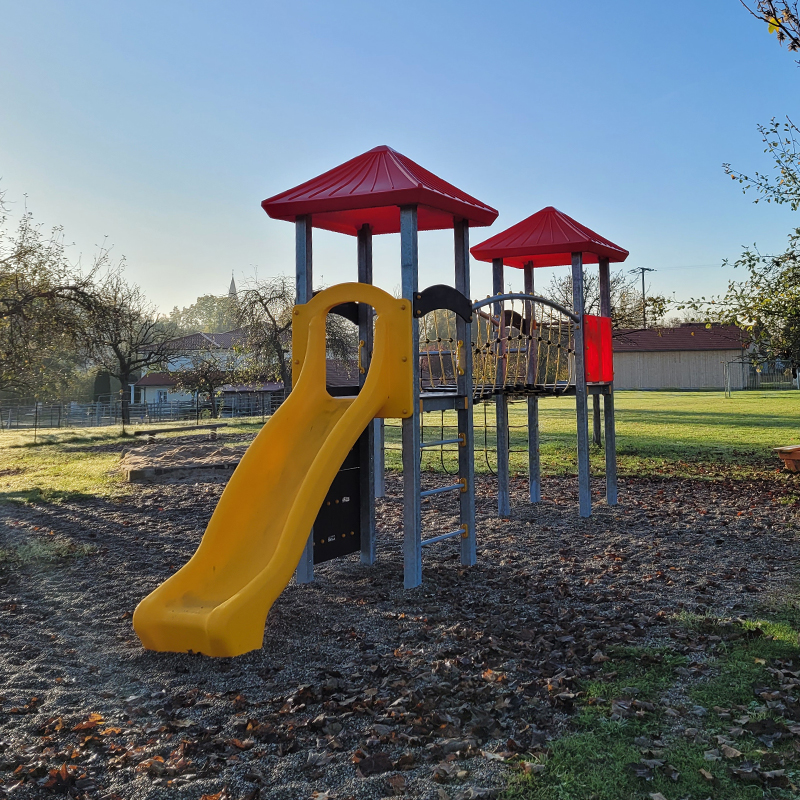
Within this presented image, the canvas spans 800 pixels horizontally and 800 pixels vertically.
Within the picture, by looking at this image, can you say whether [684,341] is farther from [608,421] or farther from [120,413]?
[608,421]

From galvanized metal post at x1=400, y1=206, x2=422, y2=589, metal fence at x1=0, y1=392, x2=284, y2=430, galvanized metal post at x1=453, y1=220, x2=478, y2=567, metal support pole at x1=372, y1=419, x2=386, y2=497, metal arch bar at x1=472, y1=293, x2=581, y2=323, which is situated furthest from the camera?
metal fence at x1=0, y1=392, x2=284, y2=430

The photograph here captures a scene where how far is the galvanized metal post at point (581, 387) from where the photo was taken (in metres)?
9.48

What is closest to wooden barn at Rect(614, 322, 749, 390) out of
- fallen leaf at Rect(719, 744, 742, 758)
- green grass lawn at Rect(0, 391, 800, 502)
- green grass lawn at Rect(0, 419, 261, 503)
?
green grass lawn at Rect(0, 391, 800, 502)

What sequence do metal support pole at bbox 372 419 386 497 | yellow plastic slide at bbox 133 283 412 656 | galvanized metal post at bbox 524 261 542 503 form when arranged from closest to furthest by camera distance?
yellow plastic slide at bbox 133 283 412 656
metal support pole at bbox 372 419 386 497
galvanized metal post at bbox 524 261 542 503

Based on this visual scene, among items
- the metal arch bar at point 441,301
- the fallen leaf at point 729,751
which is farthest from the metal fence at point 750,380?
the fallen leaf at point 729,751

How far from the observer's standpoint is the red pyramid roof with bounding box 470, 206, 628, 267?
31.2 ft

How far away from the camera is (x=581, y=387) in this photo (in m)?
9.51

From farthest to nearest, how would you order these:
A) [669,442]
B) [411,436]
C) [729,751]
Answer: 1. [669,442]
2. [411,436]
3. [729,751]

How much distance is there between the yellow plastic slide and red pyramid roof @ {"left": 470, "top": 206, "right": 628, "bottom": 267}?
12.8ft

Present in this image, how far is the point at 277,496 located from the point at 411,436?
1.28m

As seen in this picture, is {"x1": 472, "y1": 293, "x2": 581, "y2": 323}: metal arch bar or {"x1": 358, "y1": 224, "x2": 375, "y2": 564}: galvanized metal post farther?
{"x1": 472, "y1": 293, "x2": 581, "y2": 323}: metal arch bar

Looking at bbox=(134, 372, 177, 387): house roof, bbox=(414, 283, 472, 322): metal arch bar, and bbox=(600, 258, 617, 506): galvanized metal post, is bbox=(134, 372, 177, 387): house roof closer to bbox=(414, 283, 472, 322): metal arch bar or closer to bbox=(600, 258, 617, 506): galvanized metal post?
bbox=(600, 258, 617, 506): galvanized metal post

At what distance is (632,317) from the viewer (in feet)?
64.7

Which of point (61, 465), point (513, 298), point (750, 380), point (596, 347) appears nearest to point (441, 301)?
point (513, 298)
